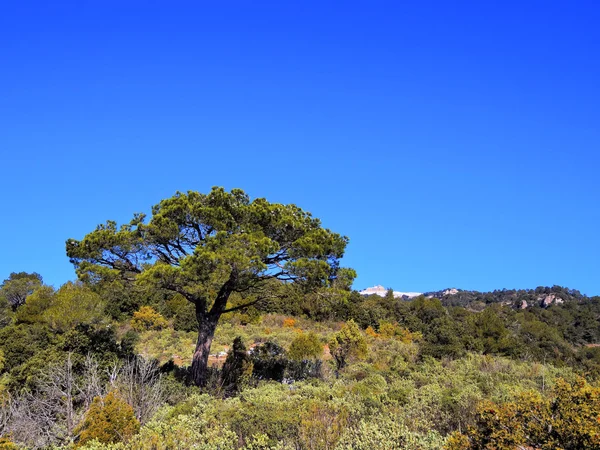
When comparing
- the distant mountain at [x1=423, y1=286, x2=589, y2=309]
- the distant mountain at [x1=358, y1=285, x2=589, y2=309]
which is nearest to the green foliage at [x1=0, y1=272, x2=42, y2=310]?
the distant mountain at [x1=358, y1=285, x2=589, y2=309]

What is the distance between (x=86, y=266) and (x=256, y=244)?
5167mm

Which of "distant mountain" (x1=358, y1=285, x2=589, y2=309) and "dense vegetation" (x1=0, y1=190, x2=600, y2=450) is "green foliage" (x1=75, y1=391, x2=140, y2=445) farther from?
"distant mountain" (x1=358, y1=285, x2=589, y2=309)

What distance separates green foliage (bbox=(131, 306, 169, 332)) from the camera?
3356 cm

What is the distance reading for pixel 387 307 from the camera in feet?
163

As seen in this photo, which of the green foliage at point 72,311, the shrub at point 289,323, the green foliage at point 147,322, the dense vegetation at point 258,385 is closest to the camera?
the dense vegetation at point 258,385

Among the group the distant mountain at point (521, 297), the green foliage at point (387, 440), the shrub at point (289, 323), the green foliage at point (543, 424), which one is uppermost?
the distant mountain at point (521, 297)

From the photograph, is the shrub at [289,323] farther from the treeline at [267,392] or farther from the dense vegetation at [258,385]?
the treeline at [267,392]

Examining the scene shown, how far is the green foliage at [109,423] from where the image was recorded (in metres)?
7.33

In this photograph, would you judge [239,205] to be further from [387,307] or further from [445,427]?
[387,307]

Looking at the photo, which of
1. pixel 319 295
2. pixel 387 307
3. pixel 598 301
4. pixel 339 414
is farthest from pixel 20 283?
pixel 598 301

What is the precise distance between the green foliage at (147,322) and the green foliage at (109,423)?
26899mm

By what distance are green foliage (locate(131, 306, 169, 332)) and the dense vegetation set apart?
0.29 metres

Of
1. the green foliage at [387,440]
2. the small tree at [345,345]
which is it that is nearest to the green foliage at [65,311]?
the small tree at [345,345]

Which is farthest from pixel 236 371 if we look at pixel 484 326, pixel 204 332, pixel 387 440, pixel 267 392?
pixel 484 326
